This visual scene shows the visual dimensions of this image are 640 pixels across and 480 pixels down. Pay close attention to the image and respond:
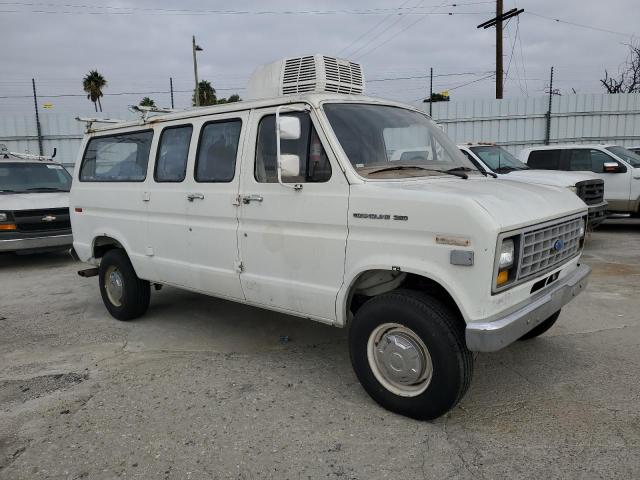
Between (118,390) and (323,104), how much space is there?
2.71 m

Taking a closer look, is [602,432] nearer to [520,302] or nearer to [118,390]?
[520,302]

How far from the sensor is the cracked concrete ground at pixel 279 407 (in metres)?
2.97

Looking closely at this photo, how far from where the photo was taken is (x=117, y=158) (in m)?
5.63

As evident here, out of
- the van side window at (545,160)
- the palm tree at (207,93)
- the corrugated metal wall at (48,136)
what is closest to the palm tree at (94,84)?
the palm tree at (207,93)

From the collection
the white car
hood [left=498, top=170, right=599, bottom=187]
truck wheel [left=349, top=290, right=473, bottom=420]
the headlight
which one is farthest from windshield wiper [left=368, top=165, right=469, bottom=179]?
hood [left=498, top=170, right=599, bottom=187]

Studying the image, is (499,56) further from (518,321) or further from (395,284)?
(518,321)

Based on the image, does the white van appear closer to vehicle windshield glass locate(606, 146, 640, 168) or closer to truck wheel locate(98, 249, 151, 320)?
truck wheel locate(98, 249, 151, 320)

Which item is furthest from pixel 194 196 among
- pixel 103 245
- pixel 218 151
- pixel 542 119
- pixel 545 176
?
pixel 542 119

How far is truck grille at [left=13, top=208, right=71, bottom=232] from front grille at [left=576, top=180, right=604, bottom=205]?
9.00m

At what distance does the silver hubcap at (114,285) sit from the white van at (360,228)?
2.19 ft

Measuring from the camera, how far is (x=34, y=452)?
317 cm

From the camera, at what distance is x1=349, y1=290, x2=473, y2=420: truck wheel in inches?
124

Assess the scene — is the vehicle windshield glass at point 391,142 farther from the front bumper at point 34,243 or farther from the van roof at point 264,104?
the front bumper at point 34,243

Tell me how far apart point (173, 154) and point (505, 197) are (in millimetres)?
3133
